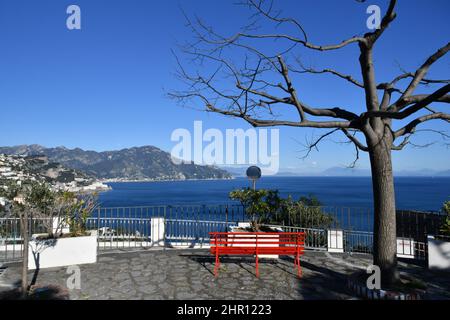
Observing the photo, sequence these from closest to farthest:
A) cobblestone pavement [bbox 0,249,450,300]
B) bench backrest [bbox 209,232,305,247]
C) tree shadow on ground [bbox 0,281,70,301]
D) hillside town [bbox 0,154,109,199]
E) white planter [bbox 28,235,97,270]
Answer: tree shadow on ground [bbox 0,281,70,301] < cobblestone pavement [bbox 0,249,450,300] < bench backrest [bbox 209,232,305,247] < white planter [bbox 28,235,97,270] < hillside town [bbox 0,154,109,199]

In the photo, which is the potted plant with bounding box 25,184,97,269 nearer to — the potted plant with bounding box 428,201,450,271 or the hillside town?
the hillside town

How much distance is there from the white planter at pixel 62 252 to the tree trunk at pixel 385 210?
21.7 ft

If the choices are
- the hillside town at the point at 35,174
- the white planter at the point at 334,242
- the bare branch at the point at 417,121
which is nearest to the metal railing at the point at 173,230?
the white planter at the point at 334,242

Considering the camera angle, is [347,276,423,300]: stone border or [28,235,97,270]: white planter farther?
[28,235,97,270]: white planter

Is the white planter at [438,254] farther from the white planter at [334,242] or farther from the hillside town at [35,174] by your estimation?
the hillside town at [35,174]

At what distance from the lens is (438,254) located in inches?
309

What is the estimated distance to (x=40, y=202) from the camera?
417 inches

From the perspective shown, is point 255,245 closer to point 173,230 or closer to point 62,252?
point 62,252

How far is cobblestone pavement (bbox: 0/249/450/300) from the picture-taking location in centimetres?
603

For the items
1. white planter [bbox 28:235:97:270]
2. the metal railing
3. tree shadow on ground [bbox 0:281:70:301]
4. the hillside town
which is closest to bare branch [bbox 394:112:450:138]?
the metal railing

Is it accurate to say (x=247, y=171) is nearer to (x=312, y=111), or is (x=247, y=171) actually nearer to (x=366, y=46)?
(x=312, y=111)

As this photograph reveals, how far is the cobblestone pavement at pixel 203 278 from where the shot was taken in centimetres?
603

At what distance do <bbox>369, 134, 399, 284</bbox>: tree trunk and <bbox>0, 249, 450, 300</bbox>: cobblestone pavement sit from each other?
34.4 inches
